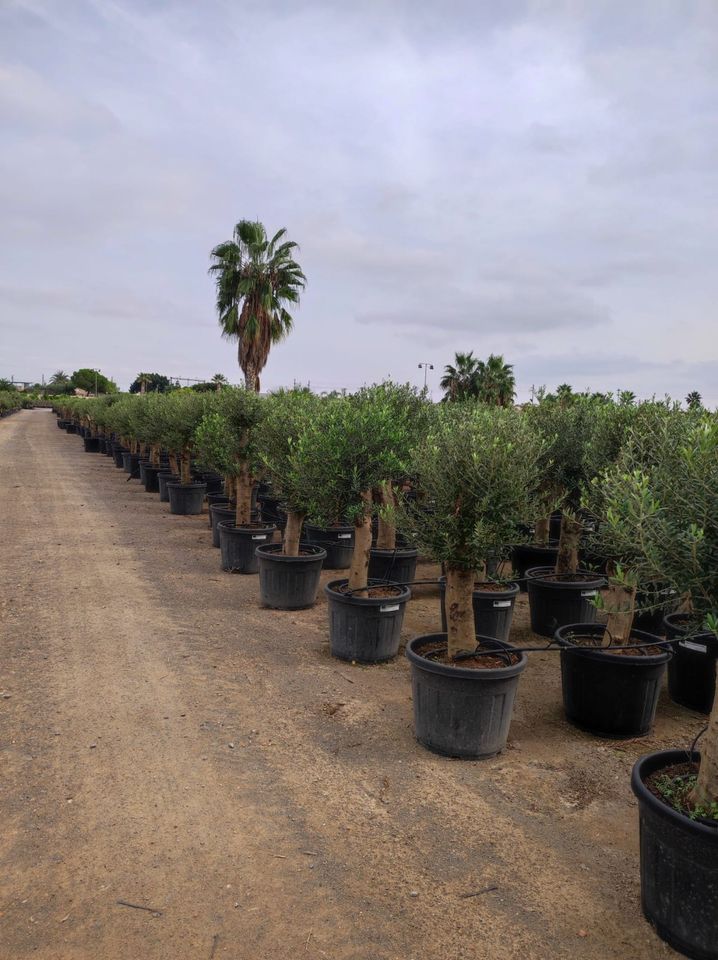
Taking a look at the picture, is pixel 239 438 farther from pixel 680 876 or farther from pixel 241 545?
pixel 680 876

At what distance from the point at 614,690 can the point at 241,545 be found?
267 inches

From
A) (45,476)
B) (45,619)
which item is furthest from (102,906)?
(45,476)

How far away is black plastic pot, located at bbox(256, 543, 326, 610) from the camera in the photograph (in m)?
8.98

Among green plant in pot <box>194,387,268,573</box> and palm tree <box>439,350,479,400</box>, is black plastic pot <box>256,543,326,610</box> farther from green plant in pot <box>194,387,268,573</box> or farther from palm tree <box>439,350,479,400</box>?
palm tree <box>439,350,479,400</box>

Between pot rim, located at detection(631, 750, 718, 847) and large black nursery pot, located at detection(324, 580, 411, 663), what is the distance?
344 cm

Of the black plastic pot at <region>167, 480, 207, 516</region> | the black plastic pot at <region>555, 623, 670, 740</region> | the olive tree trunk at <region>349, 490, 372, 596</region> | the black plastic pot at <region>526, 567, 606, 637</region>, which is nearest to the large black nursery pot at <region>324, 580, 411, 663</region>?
the olive tree trunk at <region>349, 490, 372, 596</region>

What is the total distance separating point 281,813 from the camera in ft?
14.1

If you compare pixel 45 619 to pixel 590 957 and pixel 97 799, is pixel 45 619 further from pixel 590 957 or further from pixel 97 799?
pixel 590 957

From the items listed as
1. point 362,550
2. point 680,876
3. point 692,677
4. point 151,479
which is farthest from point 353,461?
point 151,479

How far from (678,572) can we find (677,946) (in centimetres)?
180

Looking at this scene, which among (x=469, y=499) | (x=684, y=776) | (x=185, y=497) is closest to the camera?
(x=684, y=776)

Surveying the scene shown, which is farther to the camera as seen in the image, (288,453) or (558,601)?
(288,453)

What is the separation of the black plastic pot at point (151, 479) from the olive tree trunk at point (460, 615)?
681 inches

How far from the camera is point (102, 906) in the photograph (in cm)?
345
